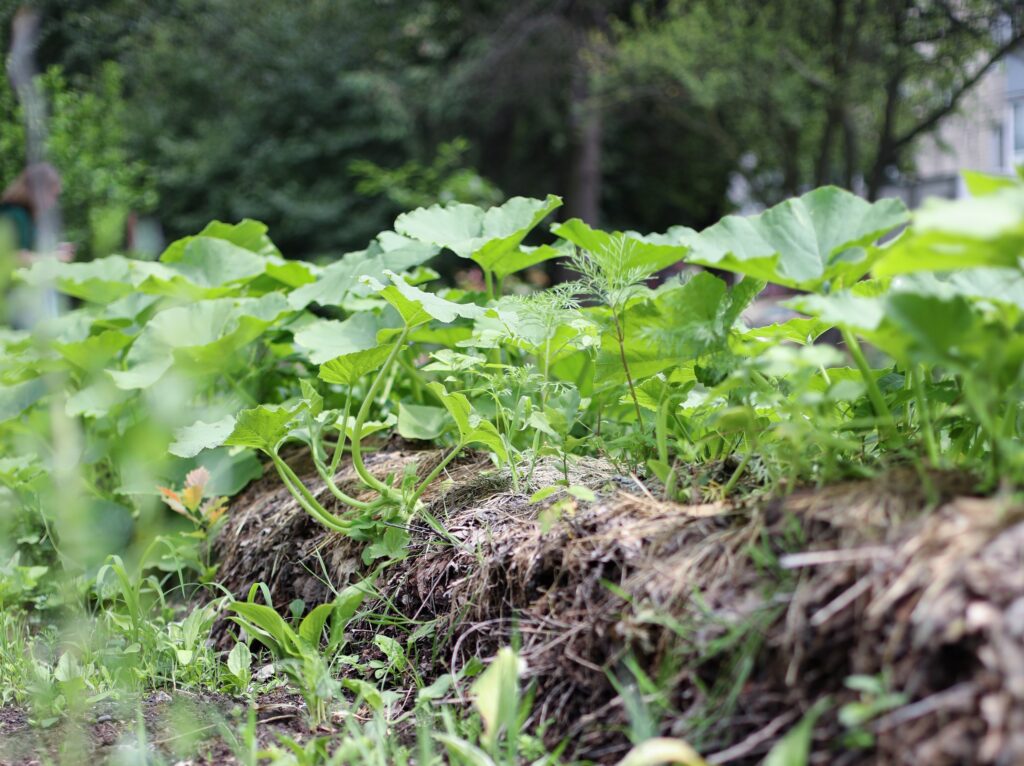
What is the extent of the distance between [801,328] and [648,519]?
0.44m

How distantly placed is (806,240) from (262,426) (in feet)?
2.75

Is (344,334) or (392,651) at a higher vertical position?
(344,334)

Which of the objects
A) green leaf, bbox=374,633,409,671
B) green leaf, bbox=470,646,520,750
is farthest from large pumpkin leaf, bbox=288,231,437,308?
green leaf, bbox=470,646,520,750

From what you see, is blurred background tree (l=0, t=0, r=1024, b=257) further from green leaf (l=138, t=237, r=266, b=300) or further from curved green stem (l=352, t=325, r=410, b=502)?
curved green stem (l=352, t=325, r=410, b=502)

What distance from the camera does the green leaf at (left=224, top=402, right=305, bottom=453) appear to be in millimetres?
1373

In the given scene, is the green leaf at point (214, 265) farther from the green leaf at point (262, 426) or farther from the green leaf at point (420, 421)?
the green leaf at point (262, 426)

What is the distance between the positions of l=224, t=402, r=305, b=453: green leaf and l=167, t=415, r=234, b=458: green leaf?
2 cm

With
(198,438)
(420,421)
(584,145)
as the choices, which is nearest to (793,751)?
(198,438)

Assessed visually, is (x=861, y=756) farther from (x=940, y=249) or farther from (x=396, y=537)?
(x=396, y=537)

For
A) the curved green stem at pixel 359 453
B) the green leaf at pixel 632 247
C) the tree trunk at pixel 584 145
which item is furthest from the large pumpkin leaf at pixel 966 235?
the tree trunk at pixel 584 145

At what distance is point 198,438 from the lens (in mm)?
1447

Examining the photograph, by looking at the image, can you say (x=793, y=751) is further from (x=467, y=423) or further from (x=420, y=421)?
(x=420, y=421)

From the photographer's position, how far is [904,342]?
972mm

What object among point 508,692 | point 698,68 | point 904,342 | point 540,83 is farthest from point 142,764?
point 540,83
